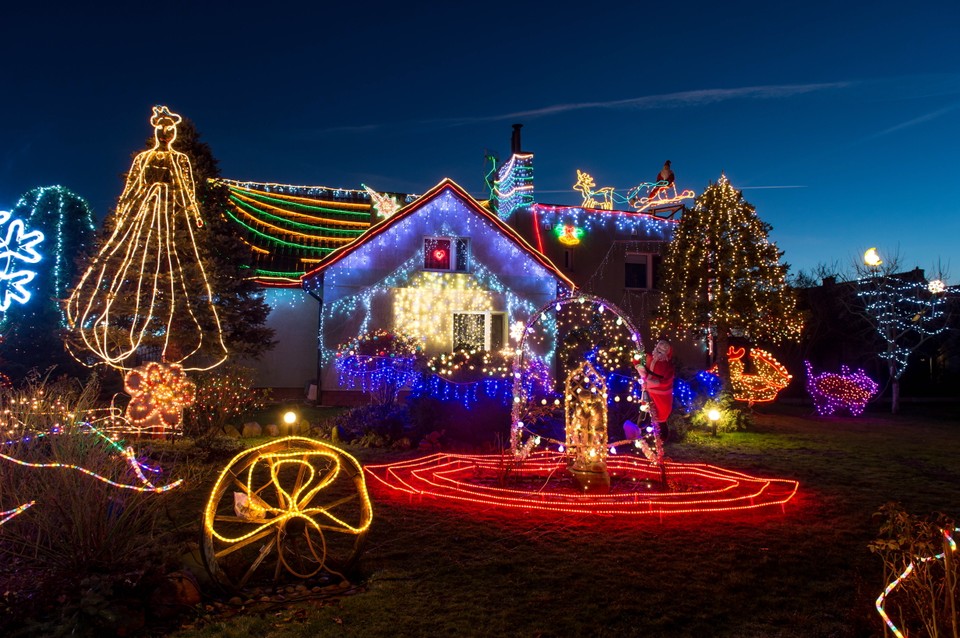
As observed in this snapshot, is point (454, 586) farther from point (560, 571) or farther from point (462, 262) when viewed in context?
point (462, 262)

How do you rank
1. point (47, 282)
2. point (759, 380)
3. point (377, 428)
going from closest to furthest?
point (377, 428) < point (759, 380) < point (47, 282)

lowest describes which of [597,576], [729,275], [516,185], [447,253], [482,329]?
[597,576]

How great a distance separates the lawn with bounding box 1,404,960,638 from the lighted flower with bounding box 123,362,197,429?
13.8ft

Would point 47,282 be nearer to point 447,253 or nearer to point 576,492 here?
point 447,253

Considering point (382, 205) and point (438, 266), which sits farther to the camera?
point (382, 205)

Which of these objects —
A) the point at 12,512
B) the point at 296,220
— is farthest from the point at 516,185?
the point at 12,512

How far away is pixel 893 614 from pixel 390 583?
129 inches

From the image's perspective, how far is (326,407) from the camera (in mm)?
17484

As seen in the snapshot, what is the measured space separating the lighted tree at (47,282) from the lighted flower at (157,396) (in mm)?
8955

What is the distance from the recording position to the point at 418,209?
18953mm

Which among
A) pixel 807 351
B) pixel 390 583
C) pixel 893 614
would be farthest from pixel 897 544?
pixel 807 351

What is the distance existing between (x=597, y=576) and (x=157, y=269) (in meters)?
9.70

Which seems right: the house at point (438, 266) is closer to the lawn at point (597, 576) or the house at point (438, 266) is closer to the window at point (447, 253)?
the window at point (447, 253)

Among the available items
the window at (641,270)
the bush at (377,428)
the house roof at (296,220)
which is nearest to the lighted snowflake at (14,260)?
the house roof at (296,220)
